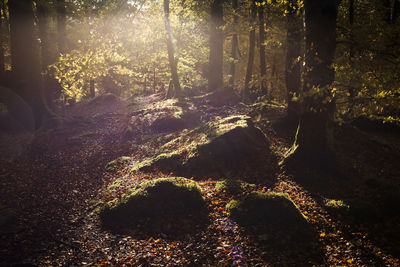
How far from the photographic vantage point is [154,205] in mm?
8078

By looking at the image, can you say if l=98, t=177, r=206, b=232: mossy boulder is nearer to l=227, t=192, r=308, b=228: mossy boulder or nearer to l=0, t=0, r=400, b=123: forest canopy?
l=227, t=192, r=308, b=228: mossy boulder

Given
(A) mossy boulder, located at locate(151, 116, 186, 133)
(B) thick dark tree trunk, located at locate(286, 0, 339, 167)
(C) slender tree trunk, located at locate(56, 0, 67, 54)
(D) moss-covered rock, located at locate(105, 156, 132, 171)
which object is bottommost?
(D) moss-covered rock, located at locate(105, 156, 132, 171)

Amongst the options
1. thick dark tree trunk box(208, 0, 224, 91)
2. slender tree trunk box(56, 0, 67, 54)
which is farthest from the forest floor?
slender tree trunk box(56, 0, 67, 54)

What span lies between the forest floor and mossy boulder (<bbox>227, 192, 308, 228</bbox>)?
0.34 metres

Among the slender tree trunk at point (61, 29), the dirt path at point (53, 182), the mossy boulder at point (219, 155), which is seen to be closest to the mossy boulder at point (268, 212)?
the mossy boulder at point (219, 155)

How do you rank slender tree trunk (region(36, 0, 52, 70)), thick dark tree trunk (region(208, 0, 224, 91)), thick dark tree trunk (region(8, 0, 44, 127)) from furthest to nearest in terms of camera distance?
1. thick dark tree trunk (region(208, 0, 224, 91))
2. slender tree trunk (region(36, 0, 52, 70))
3. thick dark tree trunk (region(8, 0, 44, 127))

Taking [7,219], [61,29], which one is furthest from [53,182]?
[61,29]

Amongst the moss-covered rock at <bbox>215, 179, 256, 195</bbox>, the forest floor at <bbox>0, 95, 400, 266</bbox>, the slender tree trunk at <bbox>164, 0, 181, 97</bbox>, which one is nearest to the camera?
the forest floor at <bbox>0, 95, 400, 266</bbox>

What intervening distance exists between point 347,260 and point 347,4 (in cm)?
1632

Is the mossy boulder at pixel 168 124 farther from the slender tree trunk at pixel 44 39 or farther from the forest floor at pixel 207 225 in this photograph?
the slender tree trunk at pixel 44 39

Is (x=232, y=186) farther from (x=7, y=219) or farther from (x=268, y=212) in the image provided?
(x=7, y=219)

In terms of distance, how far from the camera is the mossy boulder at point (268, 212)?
7025 mm

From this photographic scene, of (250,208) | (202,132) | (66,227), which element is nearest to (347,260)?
(250,208)

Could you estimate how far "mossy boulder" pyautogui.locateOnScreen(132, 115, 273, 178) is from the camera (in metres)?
10.5
